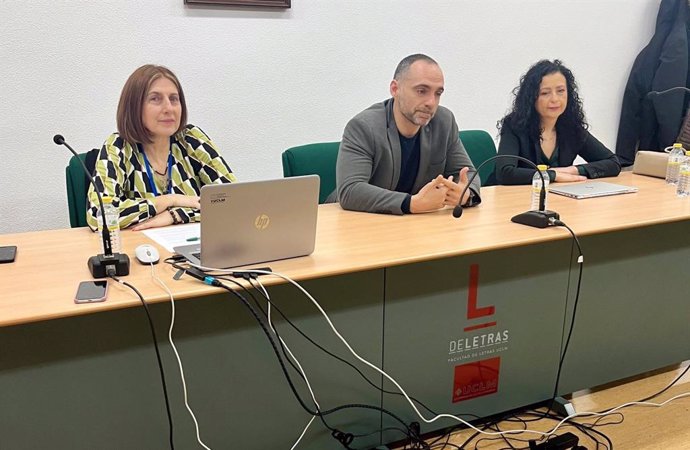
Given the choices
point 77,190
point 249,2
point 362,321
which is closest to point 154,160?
point 77,190

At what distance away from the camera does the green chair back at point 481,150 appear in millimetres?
2982

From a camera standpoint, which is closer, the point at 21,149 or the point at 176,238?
the point at 176,238

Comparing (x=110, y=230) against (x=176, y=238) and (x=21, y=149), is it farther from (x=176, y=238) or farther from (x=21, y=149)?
(x=21, y=149)

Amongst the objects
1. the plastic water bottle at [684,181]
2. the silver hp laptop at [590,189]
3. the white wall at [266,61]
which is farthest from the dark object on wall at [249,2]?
the plastic water bottle at [684,181]

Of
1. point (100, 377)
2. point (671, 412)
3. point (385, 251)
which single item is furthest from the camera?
point (671, 412)

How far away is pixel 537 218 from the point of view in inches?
76.8

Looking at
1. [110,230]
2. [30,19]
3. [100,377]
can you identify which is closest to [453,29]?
[30,19]

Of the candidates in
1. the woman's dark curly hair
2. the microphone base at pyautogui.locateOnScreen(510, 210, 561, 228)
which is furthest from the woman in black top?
the microphone base at pyautogui.locateOnScreen(510, 210, 561, 228)

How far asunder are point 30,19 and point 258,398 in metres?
2.01

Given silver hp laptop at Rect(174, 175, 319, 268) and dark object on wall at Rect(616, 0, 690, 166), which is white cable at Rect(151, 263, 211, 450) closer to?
silver hp laptop at Rect(174, 175, 319, 268)

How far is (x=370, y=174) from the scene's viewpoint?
2.30 metres

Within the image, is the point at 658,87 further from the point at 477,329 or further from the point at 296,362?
the point at 296,362

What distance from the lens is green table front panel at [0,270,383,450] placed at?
135 cm

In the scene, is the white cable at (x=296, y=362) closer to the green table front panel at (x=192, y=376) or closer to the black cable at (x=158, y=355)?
the green table front panel at (x=192, y=376)
